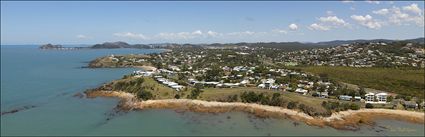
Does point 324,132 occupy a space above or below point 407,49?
below

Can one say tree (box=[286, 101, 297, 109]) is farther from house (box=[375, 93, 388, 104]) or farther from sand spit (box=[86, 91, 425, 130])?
house (box=[375, 93, 388, 104])

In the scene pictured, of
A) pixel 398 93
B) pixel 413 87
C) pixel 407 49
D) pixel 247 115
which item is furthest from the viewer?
pixel 407 49

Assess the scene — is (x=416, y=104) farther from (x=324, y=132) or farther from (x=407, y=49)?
(x=407, y=49)

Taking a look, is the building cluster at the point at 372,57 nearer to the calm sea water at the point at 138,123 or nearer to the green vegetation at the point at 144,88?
the green vegetation at the point at 144,88

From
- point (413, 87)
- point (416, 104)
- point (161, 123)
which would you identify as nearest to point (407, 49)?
point (413, 87)

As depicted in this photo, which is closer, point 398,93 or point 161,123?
point 161,123

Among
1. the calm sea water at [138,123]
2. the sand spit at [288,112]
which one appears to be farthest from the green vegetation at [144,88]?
the calm sea water at [138,123]

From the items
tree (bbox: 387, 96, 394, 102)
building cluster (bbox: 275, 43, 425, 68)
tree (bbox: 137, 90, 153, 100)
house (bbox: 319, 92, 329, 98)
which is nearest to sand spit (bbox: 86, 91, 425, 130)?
tree (bbox: 137, 90, 153, 100)

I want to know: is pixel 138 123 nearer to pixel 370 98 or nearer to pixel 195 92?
pixel 195 92
